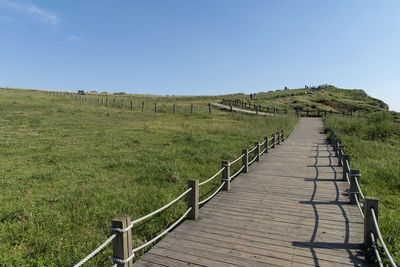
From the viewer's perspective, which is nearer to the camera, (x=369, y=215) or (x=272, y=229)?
(x=369, y=215)

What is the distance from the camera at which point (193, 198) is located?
6035mm

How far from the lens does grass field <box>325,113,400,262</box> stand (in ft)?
18.2

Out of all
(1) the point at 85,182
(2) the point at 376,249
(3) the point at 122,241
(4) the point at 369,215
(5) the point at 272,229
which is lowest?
(1) the point at 85,182

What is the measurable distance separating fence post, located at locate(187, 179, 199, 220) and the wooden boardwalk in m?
0.19

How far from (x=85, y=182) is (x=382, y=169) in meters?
11.1

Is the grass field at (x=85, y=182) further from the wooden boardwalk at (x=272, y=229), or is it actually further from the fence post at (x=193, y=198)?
the wooden boardwalk at (x=272, y=229)

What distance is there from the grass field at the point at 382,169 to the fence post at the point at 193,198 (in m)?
3.67

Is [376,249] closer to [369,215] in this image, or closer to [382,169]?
[369,215]

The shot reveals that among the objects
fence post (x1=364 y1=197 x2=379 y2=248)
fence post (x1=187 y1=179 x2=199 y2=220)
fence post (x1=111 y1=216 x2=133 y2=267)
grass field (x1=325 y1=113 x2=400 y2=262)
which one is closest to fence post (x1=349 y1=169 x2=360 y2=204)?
grass field (x1=325 y1=113 x2=400 y2=262)

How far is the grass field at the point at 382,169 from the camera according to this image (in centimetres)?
554

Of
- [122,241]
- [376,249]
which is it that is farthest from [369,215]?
[122,241]

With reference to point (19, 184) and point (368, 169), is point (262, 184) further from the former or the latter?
point (19, 184)

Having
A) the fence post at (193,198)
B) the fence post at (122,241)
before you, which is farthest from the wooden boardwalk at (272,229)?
the fence post at (122,241)

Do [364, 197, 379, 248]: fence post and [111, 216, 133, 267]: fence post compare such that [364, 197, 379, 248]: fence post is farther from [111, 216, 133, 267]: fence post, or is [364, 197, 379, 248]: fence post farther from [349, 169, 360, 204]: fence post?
[111, 216, 133, 267]: fence post
